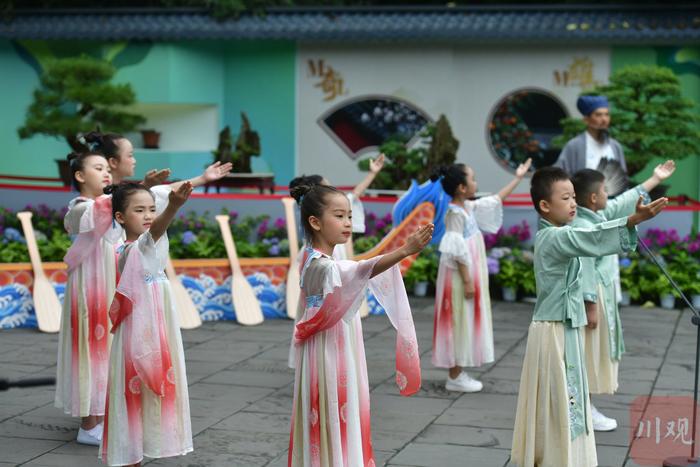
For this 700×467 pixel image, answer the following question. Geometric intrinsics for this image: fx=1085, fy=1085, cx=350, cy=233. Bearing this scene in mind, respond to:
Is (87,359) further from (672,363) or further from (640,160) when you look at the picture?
(640,160)

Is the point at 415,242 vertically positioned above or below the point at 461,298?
above

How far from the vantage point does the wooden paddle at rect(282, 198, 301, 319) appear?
9.65 m

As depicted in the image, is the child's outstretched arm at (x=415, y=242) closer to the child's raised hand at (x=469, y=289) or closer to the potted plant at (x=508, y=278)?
the child's raised hand at (x=469, y=289)

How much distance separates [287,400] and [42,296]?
10.2 feet

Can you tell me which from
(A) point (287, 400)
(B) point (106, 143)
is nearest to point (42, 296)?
(A) point (287, 400)

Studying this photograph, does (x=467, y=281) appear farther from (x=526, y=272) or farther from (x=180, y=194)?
(x=526, y=272)

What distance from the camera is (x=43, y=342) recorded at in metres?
8.53

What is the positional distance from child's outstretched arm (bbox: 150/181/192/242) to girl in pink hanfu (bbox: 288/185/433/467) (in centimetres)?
53

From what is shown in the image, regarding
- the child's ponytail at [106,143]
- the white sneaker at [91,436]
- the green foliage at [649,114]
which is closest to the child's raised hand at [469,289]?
the child's ponytail at [106,143]

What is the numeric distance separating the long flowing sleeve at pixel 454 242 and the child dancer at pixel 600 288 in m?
0.97

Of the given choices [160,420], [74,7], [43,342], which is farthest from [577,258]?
[74,7]

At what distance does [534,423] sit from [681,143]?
705 centimetres

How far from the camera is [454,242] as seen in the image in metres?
6.96

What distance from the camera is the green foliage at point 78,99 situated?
1251 cm
